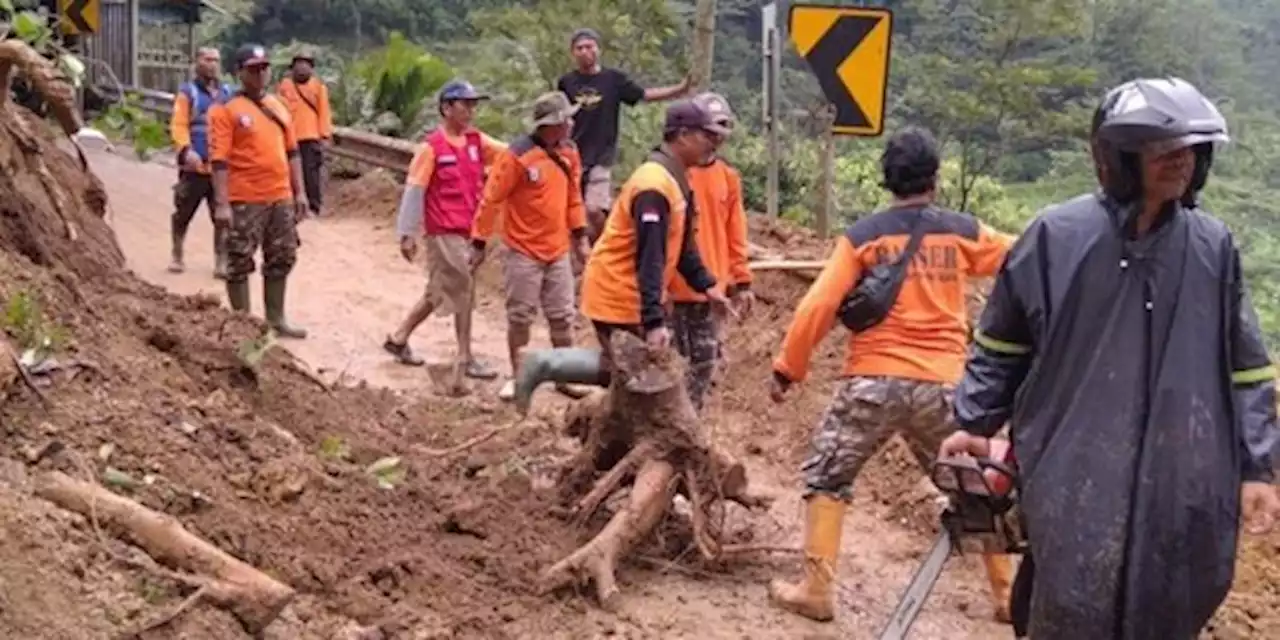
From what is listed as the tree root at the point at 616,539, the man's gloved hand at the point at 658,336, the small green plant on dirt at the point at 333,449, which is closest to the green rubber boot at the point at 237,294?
the small green plant on dirt at the point at 333,449

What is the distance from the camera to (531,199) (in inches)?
361

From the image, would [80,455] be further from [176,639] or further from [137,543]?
[176,639]

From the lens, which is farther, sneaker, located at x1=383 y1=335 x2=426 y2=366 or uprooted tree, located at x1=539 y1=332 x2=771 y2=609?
sneaker, located at x1=383 y1=335 x2=426 y2=366

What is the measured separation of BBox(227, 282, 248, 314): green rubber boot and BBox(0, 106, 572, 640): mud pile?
2.52 m

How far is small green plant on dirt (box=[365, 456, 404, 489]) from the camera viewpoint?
632cm

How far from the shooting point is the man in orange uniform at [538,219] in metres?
9.07

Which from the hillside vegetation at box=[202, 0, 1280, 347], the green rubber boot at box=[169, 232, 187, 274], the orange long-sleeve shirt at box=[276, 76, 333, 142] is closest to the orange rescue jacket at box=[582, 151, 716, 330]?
the hillside vegetation at box=[202, 0, 1280, 347]

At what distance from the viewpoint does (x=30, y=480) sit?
4.50 m

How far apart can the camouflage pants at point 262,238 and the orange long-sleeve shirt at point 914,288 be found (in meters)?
5.32

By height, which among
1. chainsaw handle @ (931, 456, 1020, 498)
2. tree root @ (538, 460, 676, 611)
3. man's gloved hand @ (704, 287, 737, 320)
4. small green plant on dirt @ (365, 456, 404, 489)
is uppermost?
chainsaw handle @ (931, 456, 1020, 498)

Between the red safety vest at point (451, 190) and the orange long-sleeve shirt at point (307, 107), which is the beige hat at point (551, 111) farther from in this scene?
the orange long-sleeve shirt at point (307, 107)

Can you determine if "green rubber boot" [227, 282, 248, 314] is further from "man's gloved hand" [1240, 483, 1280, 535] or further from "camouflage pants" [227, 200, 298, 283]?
"man's gloved hand" [1240, 483, 1280, 535]

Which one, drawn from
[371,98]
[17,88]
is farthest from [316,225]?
[17,88]

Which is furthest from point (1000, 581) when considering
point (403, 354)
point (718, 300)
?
point (403, 354)
